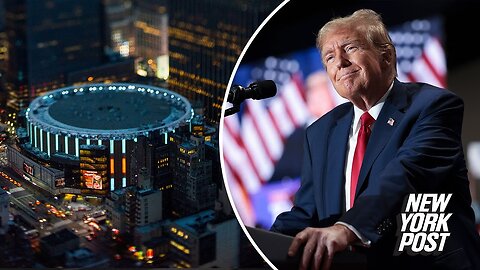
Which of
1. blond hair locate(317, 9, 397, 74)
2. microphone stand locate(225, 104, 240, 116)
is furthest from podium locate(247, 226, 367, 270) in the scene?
blond hair locate(317, 9, 397, 74)

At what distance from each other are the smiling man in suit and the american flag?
59mm

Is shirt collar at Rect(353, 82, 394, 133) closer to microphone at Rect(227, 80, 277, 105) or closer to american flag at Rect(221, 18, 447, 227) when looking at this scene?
american flag at Rect(221, 18, 447, 227)

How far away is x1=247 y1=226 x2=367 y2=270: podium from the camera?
282cm

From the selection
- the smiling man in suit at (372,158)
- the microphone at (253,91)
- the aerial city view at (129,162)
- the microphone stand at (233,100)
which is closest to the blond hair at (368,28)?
the smiling man in suit at (372,158)

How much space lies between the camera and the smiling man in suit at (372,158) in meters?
2.70

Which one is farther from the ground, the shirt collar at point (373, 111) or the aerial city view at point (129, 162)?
the shirt collar at point (373, 111)

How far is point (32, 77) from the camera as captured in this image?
384cm

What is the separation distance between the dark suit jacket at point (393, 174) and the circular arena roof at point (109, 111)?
2.78 ft

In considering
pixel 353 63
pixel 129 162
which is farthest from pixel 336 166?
pixel 129 162

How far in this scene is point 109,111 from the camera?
3.59 m

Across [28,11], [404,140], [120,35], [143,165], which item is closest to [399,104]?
[404,140]

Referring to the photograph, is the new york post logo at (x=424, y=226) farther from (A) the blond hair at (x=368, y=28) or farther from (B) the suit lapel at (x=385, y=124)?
(A) the blond hair at (x=368, y=28)

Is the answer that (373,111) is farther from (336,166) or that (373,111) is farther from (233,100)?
(233,100)

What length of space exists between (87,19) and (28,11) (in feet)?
1.00
